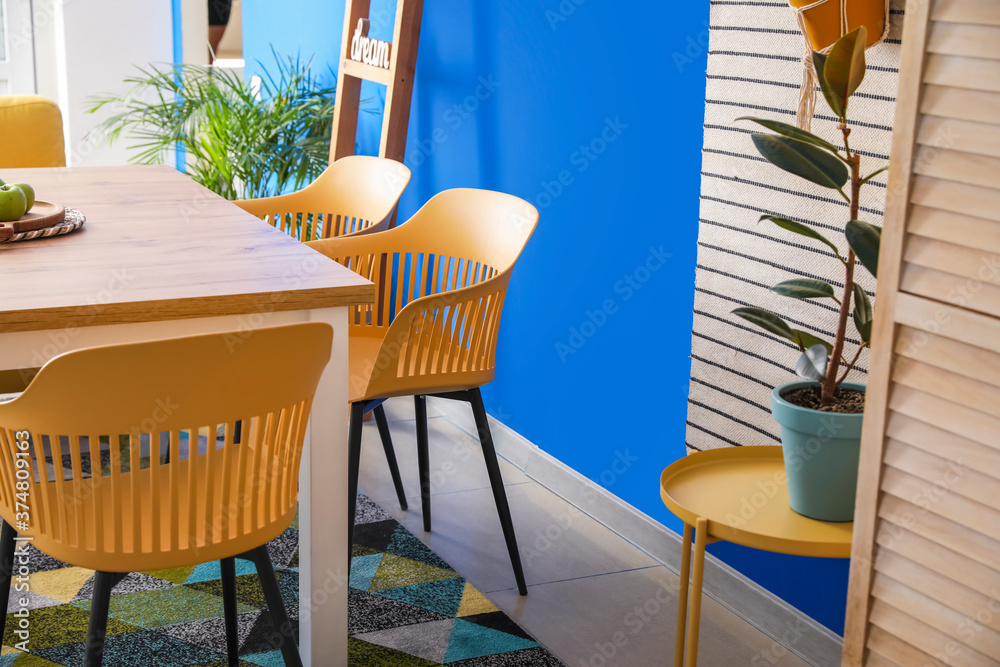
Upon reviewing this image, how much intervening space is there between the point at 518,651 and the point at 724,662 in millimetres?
432

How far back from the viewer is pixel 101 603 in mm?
1531

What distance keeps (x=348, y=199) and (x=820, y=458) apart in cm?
182

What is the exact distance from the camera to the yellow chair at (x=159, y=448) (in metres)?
1.33

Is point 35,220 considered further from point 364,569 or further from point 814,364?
point 814,364

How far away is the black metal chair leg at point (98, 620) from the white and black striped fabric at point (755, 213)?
1302mm

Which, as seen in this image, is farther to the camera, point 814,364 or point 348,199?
point 348,199

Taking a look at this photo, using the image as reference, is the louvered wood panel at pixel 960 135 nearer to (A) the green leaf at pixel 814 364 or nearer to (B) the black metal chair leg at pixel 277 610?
(A) the green leaf at pixel 814 364

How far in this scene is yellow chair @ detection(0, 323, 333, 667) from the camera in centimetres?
133

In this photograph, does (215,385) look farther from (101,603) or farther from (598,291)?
(598,291)

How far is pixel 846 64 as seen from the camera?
1414mm

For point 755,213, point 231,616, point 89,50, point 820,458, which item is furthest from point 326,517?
point 89,50

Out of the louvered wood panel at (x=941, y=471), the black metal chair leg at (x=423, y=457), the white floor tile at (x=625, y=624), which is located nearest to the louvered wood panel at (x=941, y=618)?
the louvered wood panel at (x=941, y=471)

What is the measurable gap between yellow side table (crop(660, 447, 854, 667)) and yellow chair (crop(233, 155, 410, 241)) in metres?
1.34

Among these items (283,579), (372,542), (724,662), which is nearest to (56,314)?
(283,579)
